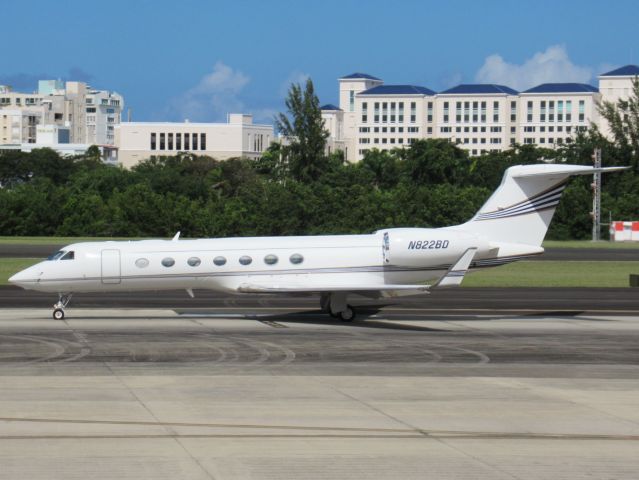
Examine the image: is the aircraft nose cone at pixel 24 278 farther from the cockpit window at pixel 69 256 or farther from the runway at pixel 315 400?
the runway at pixel 315 400

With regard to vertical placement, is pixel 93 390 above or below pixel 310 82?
below

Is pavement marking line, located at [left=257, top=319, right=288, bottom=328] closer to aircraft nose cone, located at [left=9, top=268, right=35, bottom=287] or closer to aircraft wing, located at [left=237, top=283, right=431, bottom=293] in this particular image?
Result: aircraft wing, located at [left=237, top=283, right=431, bottom=293]

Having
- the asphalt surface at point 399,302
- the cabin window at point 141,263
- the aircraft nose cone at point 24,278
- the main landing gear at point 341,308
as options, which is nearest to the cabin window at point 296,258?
the main landing gear at point 341,308

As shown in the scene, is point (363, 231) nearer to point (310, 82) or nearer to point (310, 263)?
point (310, 82)

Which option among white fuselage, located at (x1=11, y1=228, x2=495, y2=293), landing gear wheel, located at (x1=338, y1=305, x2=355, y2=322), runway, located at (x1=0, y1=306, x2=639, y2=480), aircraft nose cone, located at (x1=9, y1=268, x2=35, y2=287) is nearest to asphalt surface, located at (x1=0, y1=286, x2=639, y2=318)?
landing gear wheel, located at (x1=338, y1=305, x2=355, y2=322)

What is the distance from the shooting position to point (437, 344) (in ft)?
91.4

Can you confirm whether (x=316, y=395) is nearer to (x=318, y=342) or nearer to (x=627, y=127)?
(x=318, y=342)

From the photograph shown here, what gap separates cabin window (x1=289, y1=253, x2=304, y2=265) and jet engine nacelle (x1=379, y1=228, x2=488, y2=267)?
243cm

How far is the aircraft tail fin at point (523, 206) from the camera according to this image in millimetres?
34312

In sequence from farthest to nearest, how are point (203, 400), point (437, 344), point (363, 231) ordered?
1. point (363, 231)
2. point (437, 344)
3. point (203, 400)

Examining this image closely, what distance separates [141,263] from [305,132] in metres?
86.9

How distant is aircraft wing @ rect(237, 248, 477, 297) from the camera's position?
102 ft

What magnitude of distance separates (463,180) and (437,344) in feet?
363

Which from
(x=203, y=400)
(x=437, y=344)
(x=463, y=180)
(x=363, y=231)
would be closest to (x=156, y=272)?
(x=437, y=344)
